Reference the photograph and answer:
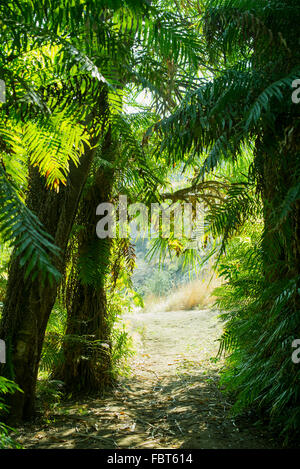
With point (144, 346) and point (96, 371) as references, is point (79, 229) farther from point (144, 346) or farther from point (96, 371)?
point (144, 346)

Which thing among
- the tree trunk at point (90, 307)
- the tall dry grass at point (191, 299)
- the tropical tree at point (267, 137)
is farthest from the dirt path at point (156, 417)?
the tall dry grass at point (191, 299)

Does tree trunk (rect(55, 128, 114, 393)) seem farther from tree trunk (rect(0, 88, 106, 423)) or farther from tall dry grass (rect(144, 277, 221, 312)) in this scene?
tall dry grass (rect(144, 277, 221, 312))

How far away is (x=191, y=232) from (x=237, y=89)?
187 centimetres

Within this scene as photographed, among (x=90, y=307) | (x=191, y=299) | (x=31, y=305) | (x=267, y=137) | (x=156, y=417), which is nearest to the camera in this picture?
(x=267, y=137)

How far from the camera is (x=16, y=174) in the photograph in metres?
1.69

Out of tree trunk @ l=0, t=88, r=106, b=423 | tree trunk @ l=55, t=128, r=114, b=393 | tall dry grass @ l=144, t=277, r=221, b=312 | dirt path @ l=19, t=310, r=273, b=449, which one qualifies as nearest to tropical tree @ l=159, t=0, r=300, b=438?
dirt path @ l=19, t=310, r=273, b=449

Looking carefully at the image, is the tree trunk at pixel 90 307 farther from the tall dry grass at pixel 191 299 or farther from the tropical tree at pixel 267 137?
the tall dry grass at pixel 191 299

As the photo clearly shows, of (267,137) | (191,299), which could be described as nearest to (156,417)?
(267,137)

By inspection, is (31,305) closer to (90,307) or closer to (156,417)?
(90,307)

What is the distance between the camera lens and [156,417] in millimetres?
2803

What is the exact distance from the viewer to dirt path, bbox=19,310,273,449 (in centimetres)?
224

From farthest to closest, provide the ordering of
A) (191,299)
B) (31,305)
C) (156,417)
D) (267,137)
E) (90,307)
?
(191,299) < (90,307) < (156,417) < (31,305) < (267,137)
